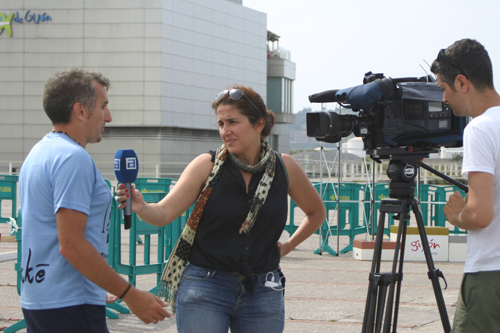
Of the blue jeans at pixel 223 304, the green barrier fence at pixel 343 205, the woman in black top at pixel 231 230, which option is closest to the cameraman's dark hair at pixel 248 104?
the woman in black top at pixel 231 230

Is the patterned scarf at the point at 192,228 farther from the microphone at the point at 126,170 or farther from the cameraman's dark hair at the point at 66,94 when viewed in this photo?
the cameraman's dark hair at the point at 66,94

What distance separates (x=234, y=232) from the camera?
3201 mm

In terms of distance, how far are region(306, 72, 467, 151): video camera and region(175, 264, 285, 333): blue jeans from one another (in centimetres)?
109

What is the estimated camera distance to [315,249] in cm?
1221

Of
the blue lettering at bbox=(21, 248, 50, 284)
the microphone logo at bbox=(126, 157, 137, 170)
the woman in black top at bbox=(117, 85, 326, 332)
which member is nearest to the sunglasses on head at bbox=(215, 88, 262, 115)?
the woman in black top at bbox=(117, 85, 326, 332)

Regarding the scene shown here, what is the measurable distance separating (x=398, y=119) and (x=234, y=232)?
1.29 metres

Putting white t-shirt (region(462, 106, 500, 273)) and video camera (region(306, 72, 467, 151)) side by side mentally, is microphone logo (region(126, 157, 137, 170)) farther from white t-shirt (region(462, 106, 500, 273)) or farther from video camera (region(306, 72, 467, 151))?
white t-shirt (region(462, 106, 500, 273))

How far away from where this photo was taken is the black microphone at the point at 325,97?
4.07m

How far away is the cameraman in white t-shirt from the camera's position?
9.53 feet

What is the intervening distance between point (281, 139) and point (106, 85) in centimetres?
5676

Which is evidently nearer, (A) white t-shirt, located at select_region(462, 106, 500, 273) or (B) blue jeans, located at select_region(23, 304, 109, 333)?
(B) blue jeans, located at select_region(23, 304, 109, 333)

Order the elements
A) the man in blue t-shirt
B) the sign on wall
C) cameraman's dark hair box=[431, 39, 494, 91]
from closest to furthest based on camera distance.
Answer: the man in blue t-shirt < cameraman's dark hair box=[431, 39, 494, 91] < the sign on wall

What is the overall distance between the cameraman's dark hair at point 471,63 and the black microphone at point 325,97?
1081mm

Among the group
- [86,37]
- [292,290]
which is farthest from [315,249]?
[86,37]
